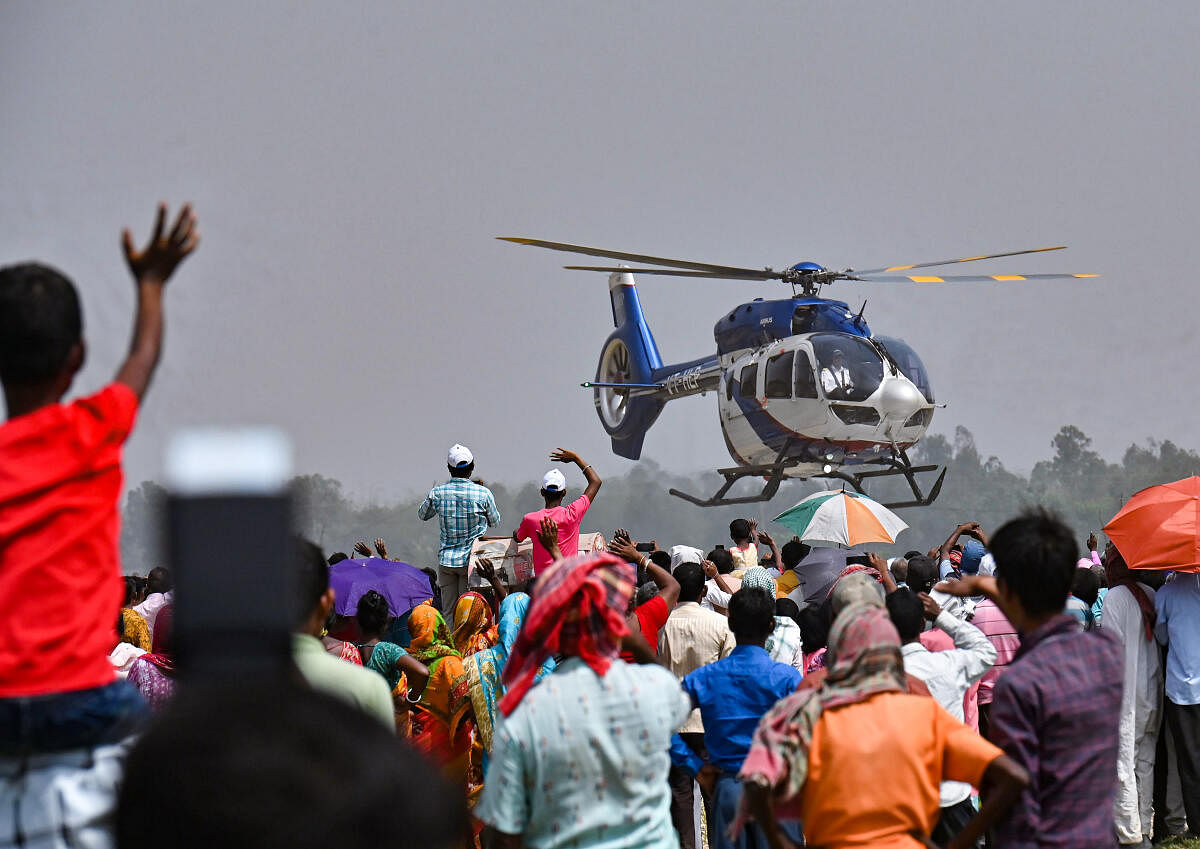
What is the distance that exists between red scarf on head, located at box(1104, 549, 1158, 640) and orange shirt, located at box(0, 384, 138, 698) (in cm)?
620

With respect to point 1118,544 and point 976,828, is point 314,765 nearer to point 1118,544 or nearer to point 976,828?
point 976,828

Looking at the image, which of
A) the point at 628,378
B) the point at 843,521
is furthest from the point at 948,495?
the point at 843,521

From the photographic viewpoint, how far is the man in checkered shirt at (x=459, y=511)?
27.0ft

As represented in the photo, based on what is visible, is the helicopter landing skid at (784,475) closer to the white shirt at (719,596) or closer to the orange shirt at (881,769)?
the white shirt at (719,596)

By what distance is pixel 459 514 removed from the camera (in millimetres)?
8219

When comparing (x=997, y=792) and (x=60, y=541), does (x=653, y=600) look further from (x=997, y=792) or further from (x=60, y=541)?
(x=60, y=541)

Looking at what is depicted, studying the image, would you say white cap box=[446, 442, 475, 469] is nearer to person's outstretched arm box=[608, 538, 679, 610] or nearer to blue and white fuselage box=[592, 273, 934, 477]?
person's outstretched arm box=[608, 538, 679, 610]

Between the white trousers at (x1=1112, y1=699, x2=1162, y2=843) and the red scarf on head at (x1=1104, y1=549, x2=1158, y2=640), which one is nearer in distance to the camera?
the white trousers at (x1=1112, y1=699, x2=1162, y2=843)

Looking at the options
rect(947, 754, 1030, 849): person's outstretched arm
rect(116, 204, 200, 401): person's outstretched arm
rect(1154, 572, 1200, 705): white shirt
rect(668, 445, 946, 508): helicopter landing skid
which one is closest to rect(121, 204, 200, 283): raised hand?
rect(116, 204, 200, 401): person's outstretched arm

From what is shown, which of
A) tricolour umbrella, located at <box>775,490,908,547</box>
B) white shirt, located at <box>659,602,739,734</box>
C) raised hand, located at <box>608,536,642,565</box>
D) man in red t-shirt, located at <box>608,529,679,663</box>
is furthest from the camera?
tricolour umbrella, located at <box>775,490,908,547</box>

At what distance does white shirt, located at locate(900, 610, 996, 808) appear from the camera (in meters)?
4.68

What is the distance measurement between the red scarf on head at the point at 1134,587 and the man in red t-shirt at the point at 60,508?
617 centimetres

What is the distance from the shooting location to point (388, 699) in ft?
10.5

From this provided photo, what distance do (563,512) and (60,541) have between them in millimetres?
4804
